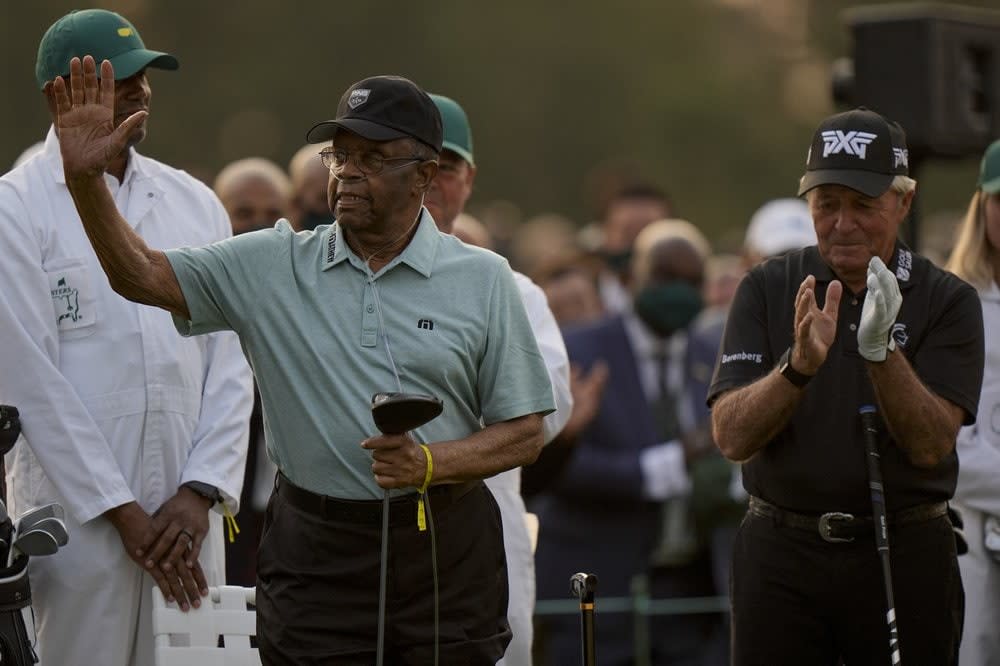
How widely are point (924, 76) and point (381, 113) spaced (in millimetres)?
4602

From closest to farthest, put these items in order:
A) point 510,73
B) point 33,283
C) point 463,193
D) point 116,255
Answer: point 116,255
point 33,283
point 463,193
point 510,73

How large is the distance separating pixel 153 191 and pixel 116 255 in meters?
1.45

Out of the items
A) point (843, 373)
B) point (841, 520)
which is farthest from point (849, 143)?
point (841, 520)

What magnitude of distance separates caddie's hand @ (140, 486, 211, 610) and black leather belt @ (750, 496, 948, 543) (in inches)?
71.8

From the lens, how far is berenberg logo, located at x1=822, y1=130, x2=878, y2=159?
21.5 ft

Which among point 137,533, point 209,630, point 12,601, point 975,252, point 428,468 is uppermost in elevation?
point 975,252

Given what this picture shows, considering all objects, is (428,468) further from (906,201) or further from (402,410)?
(906,201)

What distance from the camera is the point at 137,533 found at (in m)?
6.59

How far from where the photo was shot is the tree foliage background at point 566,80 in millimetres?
34688

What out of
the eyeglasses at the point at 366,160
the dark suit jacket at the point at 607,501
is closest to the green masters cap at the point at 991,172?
the dark suit jacket at the point at 607,501

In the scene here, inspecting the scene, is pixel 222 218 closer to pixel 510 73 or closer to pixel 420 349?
pixel 420 349

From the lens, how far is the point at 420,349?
5625 millimetres

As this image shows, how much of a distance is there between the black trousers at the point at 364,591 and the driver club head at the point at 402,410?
377 mm

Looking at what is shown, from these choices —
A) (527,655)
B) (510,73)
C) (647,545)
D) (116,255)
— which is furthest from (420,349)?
(510,73)
